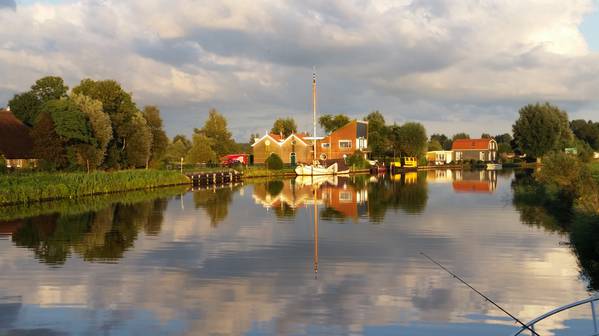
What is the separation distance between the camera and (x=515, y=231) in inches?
971

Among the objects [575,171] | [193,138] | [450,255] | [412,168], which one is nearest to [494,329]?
[450,255]

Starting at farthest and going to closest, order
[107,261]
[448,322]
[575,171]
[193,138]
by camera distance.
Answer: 1. [193,138]
2. [575,171]
3. [107,261]
4. [448,322]

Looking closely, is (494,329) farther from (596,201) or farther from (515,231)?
(515,231)

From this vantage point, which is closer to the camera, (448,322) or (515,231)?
(448,322)

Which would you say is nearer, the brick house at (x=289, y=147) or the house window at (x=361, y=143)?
the brick house at (x=289, y=147)

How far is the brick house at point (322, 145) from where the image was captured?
324 ft

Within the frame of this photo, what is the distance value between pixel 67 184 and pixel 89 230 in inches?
706

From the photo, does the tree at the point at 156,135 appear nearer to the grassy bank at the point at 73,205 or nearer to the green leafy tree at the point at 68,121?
the green leafy tree at the point at 68,121

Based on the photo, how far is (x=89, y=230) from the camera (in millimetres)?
25562

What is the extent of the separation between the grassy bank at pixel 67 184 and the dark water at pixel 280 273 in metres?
4.98

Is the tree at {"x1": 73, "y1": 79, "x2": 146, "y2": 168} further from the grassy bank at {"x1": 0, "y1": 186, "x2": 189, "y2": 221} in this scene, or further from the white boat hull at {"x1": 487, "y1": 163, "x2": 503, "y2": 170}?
the white boat hull at {"x1": 487, "y1": 163, "x2": 503, "y2": 170}

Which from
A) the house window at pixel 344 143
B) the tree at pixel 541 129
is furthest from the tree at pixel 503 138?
the house window at pixel 344 143

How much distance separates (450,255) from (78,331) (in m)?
11.9

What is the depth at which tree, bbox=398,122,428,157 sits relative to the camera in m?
107
